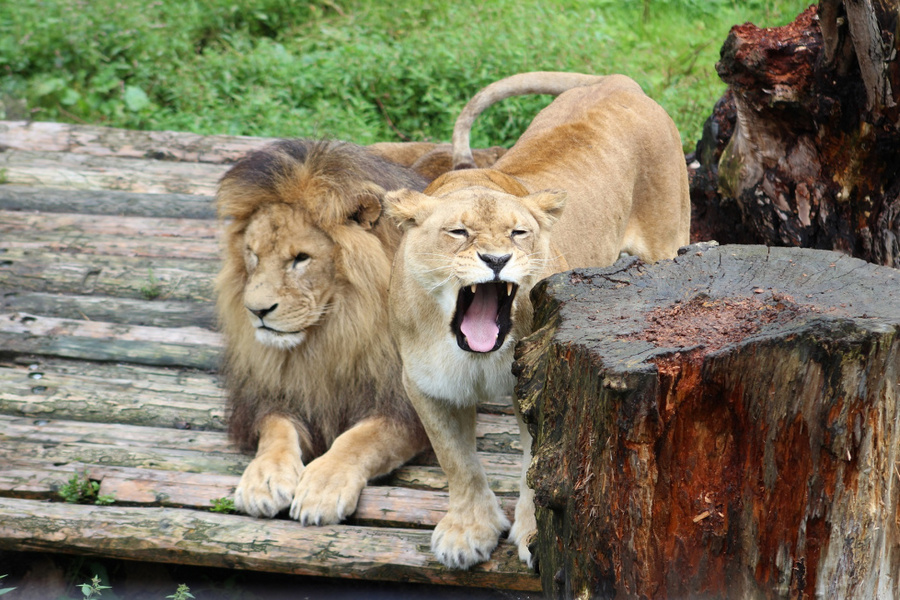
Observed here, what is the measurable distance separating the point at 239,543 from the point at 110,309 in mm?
1808

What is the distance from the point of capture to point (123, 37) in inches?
313

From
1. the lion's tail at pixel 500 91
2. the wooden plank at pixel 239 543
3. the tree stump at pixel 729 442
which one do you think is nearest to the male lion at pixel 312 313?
the wooden plank at pixel 239 543

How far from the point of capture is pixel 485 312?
241 cm

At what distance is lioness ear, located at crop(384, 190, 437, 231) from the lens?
2.58 m

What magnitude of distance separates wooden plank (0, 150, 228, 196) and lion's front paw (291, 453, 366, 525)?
2553 millimetres

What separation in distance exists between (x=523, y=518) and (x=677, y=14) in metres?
6.69

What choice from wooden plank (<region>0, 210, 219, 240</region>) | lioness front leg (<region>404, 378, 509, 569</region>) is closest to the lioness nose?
lioness front leg (<region>404, 378, 509, 569</region>)

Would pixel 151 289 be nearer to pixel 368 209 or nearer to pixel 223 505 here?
pixel 368 209

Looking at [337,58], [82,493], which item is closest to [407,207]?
[82,493]

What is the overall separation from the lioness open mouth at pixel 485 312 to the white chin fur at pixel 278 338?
113cm

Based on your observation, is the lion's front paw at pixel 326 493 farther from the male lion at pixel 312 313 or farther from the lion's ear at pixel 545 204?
the lion's ear at pixel 545 204

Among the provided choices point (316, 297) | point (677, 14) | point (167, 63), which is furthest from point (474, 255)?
point (677, 14)

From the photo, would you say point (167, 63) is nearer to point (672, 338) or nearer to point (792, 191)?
point (792, 191)

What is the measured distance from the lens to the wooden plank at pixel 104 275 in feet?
14.7
